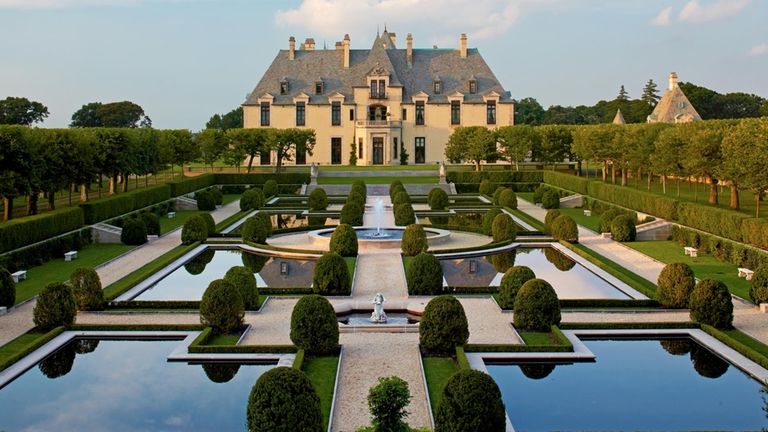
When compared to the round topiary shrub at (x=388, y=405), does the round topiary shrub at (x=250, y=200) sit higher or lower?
higher

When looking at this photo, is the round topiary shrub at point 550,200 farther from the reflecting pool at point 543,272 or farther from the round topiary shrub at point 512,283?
the round topiary shrub at point 512,283

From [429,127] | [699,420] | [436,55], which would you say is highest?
[436,55]

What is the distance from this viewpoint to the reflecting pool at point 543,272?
68.7ft

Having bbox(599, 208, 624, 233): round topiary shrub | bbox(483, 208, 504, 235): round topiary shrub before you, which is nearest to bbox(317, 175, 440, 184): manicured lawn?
bbox(483, 208, 504, 235): round topiary shrub

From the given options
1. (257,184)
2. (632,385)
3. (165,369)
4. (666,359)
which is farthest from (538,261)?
(257,184)

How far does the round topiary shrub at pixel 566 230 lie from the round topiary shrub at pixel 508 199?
465 inches

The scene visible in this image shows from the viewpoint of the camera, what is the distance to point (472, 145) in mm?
59844

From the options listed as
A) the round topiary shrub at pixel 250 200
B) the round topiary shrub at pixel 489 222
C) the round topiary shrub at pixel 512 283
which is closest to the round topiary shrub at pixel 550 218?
the round topiary shrub at pixel 489 222

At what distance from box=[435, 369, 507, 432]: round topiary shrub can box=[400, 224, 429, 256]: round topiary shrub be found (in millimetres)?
15078

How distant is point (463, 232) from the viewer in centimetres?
3262

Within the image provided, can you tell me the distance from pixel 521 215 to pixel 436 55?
36396mm

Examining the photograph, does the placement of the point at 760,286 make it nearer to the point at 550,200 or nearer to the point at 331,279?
the point at 331,279

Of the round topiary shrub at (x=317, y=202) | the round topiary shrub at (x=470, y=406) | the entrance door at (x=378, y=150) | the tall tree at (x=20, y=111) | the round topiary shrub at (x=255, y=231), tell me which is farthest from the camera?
the tall tree at (x=20, y=111)

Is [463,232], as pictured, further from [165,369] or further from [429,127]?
[429,127]
